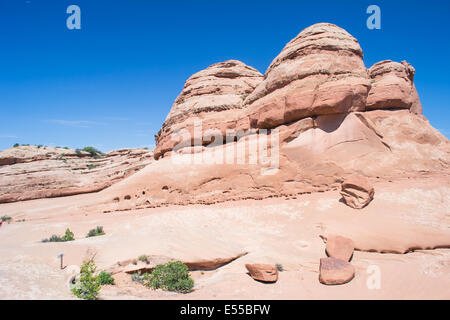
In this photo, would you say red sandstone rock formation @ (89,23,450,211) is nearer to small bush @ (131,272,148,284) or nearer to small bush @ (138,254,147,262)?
small bush @ (138,254,147,262)

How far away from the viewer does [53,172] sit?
26406 mm

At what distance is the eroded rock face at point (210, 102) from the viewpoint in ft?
52.5

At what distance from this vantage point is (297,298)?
534cm

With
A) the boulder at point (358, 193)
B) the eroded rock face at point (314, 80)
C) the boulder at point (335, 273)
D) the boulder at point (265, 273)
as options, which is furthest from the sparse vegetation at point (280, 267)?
the eroded rock face at point (314, 80)

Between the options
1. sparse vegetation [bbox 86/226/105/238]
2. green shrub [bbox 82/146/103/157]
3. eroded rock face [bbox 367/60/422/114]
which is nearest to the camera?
sparse vegetation [bbox 86/226/105/238]

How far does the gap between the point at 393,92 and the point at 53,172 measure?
30227 mm

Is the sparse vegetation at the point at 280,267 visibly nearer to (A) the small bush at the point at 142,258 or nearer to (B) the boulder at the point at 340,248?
(B) the boulder at the point at 340,248

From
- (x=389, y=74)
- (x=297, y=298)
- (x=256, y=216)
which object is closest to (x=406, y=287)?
(x=297, y=298)

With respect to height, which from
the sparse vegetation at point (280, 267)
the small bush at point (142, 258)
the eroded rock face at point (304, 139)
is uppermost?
the eroded rock face at point (304, 139)

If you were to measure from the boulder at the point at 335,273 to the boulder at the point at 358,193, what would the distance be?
13.4 ft

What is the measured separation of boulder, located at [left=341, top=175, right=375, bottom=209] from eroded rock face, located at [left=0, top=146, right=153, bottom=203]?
19789 millimetres

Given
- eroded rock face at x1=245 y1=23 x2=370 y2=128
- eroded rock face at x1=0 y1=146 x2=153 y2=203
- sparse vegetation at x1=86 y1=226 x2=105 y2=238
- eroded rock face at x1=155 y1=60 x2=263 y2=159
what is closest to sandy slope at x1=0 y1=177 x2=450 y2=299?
sparse vegetation at x1=86 y1=226 x2=105 y2=238

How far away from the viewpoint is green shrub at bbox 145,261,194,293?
5734 millimetres

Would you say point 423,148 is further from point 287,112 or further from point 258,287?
point 258,287
